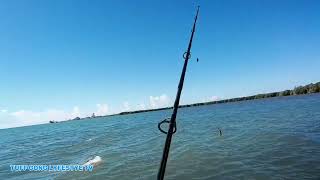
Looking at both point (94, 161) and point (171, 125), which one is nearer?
point (171, 125)

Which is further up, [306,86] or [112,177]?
[306,86]

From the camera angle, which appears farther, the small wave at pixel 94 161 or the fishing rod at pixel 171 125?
the small wave at pixel 94 161

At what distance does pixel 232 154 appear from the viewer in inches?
885

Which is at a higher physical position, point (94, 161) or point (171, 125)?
point (171, 125)

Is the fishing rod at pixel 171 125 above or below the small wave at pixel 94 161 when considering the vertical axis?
above

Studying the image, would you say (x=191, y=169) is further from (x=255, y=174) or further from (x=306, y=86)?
(x=306, y=86)

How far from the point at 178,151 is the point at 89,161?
788 centimetres

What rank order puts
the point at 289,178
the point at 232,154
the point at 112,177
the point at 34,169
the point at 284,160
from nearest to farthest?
the point at 289,178 < the point at 284,160 < the point at 112,177 < the point at 232,154 < the point at 34,169

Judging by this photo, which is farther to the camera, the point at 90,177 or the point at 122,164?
the point at 122,164

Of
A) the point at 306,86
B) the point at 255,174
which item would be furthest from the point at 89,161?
the point at 306,86

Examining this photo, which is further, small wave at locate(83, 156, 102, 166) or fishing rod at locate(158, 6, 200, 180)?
small wave at locate(83, 156, 102, 166)

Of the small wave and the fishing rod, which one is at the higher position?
the fishing rod

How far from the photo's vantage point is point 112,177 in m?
19.9

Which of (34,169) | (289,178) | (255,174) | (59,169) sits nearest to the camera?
(289,178)
